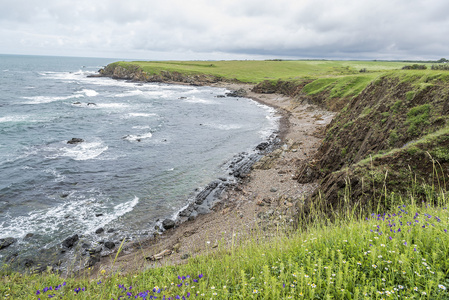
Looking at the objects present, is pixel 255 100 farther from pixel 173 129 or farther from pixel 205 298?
pixel 205 298

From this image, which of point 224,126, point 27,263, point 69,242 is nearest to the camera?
point 27,263

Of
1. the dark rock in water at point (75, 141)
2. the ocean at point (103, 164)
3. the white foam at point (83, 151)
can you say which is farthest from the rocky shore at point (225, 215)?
the white foam at point (83, 151)

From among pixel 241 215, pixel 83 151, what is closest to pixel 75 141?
pixel 83 151

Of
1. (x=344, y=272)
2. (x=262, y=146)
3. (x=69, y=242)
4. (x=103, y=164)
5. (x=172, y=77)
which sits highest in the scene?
(x=172, y=77)

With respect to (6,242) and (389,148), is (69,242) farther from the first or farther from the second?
(389,148)

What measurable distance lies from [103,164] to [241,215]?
1818cm

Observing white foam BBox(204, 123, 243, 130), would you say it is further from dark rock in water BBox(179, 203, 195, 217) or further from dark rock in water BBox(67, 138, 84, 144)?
dark rock in water BBox(179, 203, 195, 217)

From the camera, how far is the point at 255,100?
77.8 meters

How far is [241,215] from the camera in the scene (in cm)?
1798

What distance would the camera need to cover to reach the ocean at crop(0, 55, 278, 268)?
17719mm

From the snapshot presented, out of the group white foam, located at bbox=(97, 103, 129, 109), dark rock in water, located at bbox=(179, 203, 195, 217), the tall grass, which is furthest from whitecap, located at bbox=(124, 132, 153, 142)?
the tall grass

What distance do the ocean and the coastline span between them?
2.33m

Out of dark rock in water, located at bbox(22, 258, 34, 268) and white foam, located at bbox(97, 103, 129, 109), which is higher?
white foam, located at bbox(97, 103, 129, 109)

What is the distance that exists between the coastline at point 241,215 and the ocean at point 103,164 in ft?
7.66
